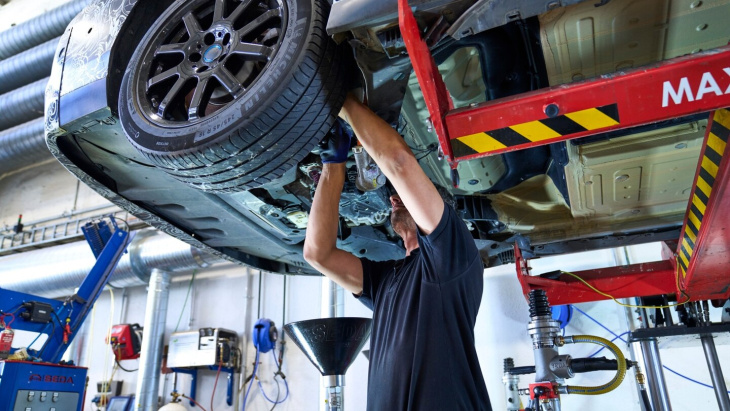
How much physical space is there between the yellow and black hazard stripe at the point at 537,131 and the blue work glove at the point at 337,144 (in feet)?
1.93

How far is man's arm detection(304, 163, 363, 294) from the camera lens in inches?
77.0

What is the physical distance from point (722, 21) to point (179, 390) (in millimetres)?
6065

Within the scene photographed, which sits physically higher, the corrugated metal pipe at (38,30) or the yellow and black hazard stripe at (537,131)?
the corrugated metal pipe at (38,30)

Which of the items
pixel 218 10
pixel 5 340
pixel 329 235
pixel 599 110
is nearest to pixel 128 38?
pixel 218 10

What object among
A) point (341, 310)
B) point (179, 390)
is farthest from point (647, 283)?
point (179, 390)

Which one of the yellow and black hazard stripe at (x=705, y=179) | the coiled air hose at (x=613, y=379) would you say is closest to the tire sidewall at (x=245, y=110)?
the yellow and black hazard stripe at (x=705, y=179)

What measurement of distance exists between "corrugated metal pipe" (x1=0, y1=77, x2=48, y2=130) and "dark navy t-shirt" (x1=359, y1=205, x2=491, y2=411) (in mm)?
6027

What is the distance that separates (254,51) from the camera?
1529 millimetres

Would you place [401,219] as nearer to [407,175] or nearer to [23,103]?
[407,175]

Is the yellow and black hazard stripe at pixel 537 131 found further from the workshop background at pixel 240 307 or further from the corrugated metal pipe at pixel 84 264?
the corrugated metal pipe at pixel 84 264

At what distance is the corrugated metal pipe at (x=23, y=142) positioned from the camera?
20.7 feet

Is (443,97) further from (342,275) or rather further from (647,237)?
(647,237)

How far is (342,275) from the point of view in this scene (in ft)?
6.79

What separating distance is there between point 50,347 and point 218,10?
11.9ft
